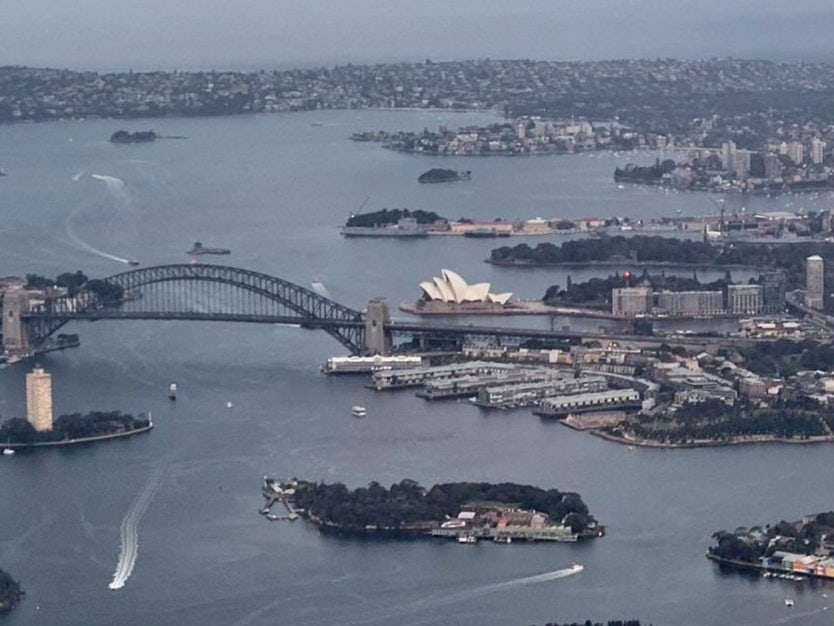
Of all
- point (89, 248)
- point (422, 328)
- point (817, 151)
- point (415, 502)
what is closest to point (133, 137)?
point (817, 151)

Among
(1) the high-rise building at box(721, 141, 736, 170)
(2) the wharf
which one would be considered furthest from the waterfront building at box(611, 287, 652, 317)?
(1) the high-rise building at box(721, 141, 736, 170)

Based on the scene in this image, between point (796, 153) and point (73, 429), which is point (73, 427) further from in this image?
point (796, 153)

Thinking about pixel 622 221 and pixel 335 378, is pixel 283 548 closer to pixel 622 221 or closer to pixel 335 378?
pixel 335 378

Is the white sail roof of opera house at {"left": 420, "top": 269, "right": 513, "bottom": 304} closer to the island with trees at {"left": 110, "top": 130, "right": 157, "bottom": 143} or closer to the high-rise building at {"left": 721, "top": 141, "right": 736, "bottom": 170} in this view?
the high-rise building at {"left": 721, "top": 141, "right": 736, "bottom": 170}

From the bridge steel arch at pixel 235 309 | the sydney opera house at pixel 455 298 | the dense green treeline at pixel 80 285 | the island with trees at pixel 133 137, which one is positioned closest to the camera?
the bridge steel arch at pixel 235 309

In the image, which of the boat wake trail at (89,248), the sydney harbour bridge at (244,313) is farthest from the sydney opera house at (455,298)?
the boat wake trail at (89,248)

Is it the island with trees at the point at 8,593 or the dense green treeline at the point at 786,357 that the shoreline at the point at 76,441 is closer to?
the island with trees at the point at 8,593
